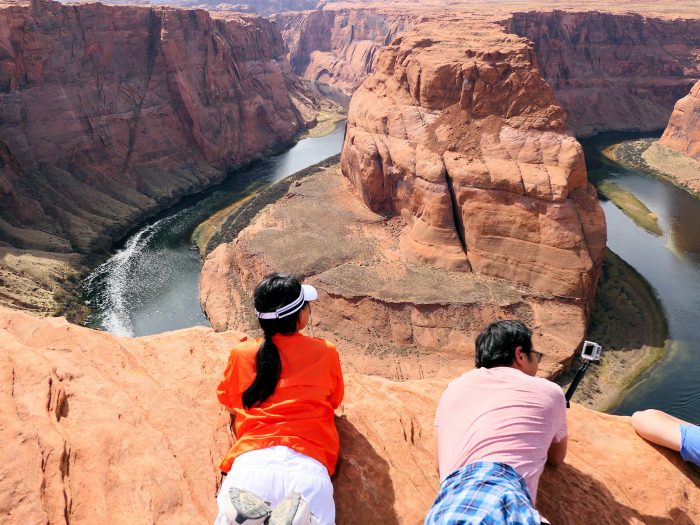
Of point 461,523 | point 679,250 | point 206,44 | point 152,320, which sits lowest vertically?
point 152,320

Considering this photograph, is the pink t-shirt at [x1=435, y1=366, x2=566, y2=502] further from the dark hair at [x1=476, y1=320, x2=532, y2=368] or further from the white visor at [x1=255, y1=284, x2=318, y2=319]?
the white visor at [x1=255, y1=284, x2=318, y2=319]

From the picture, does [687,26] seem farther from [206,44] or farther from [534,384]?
[534,384]

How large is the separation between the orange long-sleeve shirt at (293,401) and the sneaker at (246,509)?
804mm

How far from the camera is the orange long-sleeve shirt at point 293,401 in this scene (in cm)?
512

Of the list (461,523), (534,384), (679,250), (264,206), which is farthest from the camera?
(264,206)

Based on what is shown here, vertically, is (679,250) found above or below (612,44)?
below

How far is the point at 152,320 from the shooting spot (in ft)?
107

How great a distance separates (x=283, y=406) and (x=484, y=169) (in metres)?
25.7

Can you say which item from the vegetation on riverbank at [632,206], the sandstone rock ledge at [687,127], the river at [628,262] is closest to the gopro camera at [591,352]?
the river at [628,262]

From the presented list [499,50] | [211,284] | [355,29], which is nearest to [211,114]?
[211,284]

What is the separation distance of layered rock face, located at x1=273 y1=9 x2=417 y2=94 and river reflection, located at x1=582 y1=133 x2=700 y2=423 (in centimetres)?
5779

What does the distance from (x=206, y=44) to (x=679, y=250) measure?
56.5 metres

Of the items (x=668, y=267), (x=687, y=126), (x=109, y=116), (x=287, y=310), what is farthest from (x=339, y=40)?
(x=287, y=310)

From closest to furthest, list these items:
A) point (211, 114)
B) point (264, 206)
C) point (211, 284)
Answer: point (211, 284), point (264, 206), point (211, 114)
